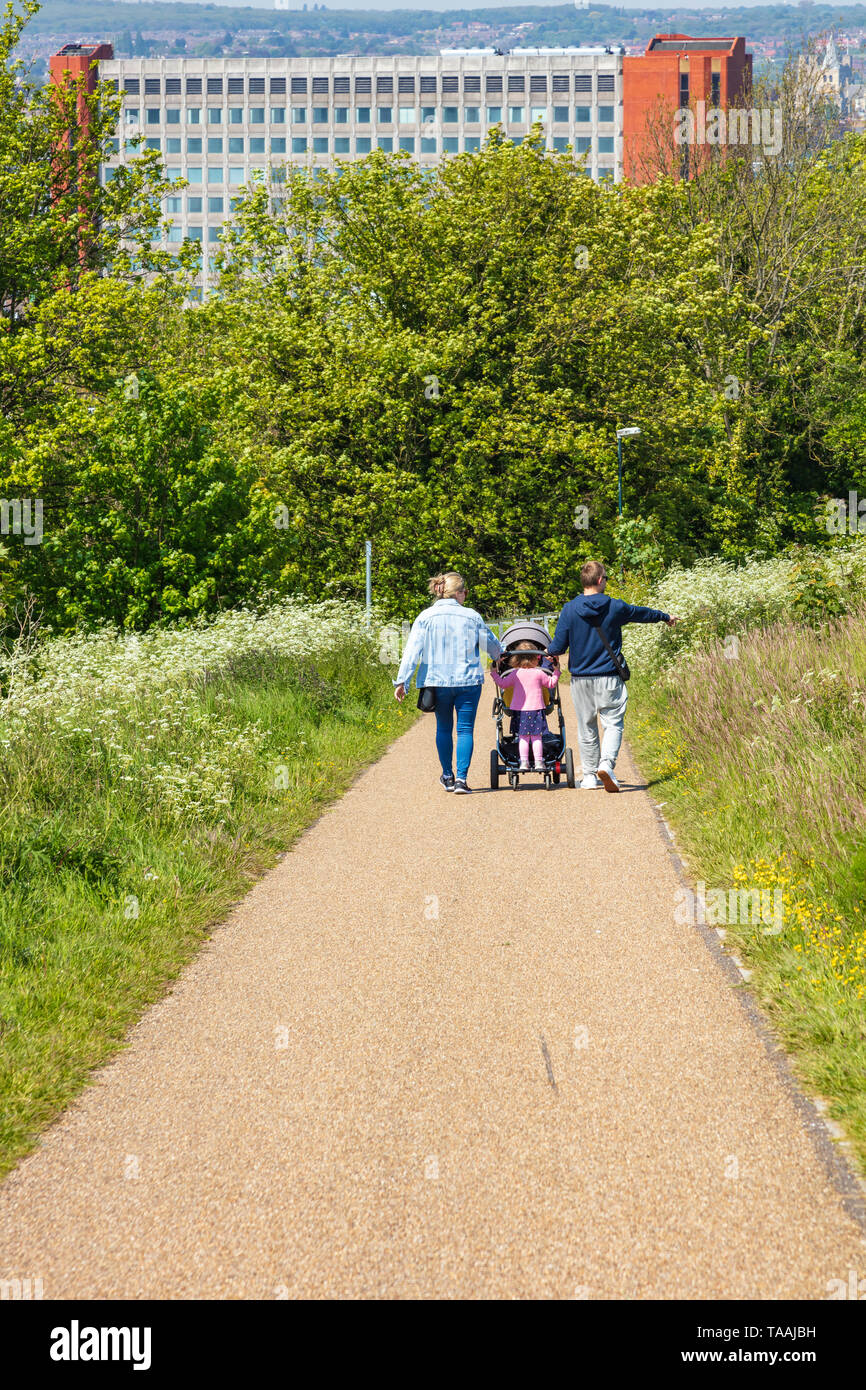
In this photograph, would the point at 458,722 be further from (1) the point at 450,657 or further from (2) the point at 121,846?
(2) the point at 121,846

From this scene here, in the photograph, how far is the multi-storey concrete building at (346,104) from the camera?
14475 centimetres

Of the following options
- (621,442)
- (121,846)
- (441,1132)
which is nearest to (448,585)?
(121,846)

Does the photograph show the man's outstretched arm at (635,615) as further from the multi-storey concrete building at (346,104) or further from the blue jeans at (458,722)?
the multi-storey concrete building at (346,104)

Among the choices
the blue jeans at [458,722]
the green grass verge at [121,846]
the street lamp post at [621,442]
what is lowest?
the green grass verge at [121,846]

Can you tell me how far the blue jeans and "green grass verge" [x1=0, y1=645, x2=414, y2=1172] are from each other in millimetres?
974

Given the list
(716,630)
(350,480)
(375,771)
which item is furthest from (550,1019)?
(350,480)

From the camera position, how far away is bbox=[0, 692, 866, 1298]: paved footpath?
3494 millimetres

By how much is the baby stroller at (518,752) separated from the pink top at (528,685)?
60mm

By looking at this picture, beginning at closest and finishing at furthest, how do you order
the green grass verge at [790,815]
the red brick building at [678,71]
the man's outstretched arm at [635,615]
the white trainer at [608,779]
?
the green grass verge at [790,815] < the white trainer at [608,779] < the man's outstretched arm at [635,615] < the red brick building at [678,71]

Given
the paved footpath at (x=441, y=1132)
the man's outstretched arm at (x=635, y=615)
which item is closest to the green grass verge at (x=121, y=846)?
the paved footpath at (x=441, y=1132)

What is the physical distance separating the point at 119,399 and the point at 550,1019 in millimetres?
24876

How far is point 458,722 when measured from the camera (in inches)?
481

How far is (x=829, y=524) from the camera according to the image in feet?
105

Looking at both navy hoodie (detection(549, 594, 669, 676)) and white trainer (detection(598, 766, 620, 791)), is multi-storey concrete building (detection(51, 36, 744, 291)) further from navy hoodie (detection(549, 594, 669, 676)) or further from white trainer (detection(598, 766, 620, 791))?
white trainer (detection(598, 766, 620, 791))
